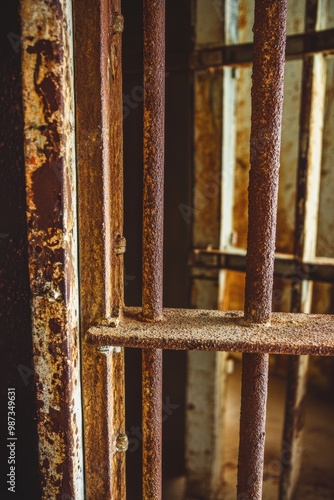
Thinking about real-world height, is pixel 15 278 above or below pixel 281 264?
above

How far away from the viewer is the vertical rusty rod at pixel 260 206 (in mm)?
756

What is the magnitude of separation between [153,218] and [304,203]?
1.57 m

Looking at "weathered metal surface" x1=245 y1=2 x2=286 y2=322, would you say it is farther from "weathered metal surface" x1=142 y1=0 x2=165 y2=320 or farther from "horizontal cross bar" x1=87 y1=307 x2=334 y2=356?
"weathered metal surface" x1=142 y1=0 x2=165 y2=320

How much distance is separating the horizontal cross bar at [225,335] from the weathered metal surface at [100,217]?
49 mm

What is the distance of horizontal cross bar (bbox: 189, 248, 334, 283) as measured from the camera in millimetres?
2166

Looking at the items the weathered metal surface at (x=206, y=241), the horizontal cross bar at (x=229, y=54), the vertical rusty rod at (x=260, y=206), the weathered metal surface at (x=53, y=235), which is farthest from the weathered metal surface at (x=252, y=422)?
the horizontal cross bar at (x=229, y=54)

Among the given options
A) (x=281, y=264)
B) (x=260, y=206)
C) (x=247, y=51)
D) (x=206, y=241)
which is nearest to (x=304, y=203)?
(x=281, y=264)

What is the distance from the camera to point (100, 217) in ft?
2.60

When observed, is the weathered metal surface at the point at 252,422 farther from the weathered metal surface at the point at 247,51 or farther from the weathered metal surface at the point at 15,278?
the weathered metal surface at the point at 247,51

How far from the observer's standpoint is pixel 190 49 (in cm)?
232

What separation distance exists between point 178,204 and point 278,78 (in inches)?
68.0

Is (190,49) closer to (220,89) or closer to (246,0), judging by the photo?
(220,89)

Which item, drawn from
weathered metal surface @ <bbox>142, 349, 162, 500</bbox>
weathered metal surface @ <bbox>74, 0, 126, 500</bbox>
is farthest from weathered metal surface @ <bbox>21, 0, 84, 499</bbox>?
weathered metal surface @ <bbox>142, 349, 162, 500</bbox>

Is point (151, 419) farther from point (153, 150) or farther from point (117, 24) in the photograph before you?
point (117, 24)
